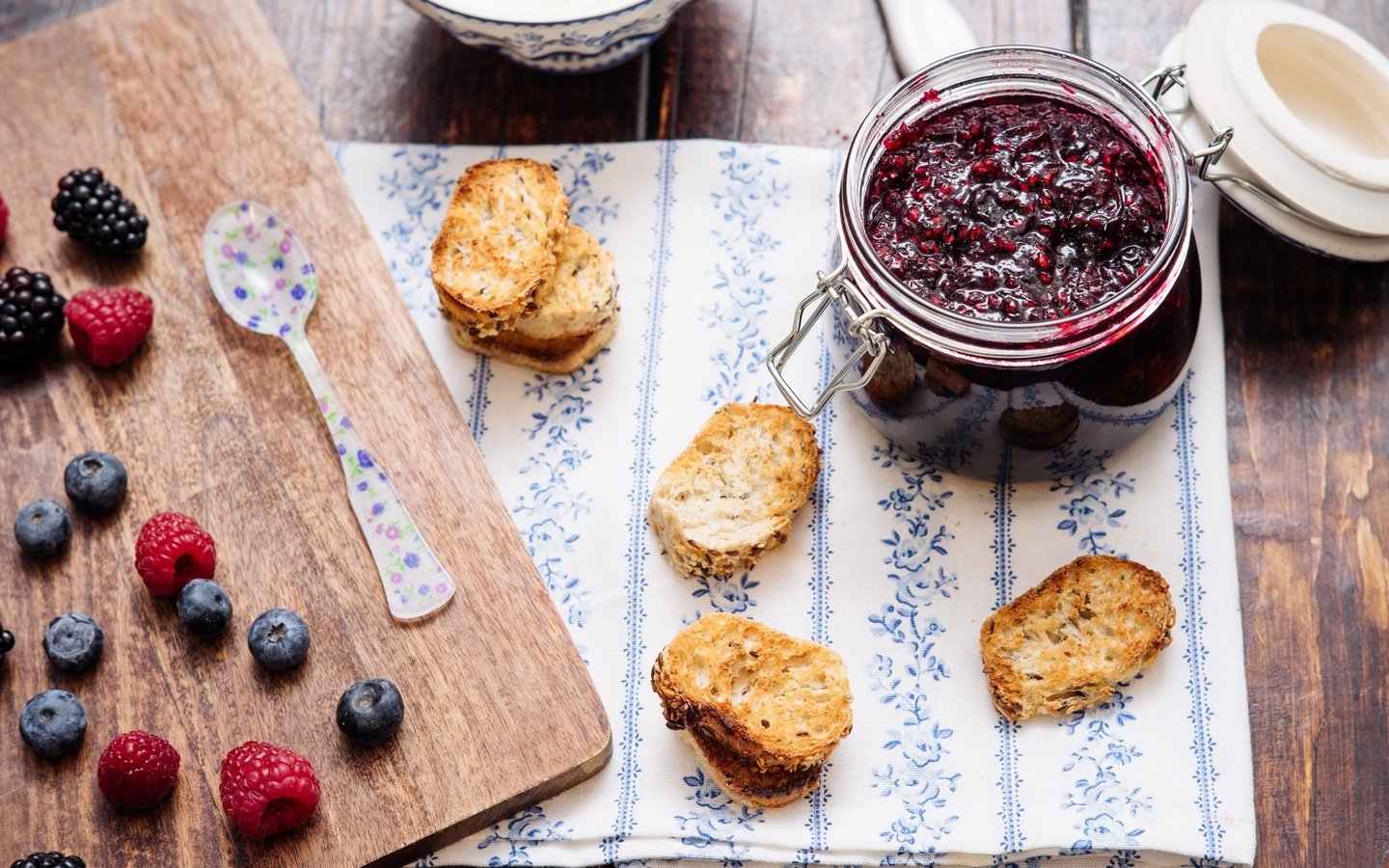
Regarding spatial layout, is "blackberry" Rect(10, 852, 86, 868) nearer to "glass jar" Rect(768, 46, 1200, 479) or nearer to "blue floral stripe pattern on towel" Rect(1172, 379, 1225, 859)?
"glass jar" Rect(768, 46, 1200, 479)

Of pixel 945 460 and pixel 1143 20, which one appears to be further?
pixel 1143 20

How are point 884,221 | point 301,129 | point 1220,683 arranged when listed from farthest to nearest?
point 301,129, point 1220,683, point 884,221

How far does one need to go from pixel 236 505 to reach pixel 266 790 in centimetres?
51

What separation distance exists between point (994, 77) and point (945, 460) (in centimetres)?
62

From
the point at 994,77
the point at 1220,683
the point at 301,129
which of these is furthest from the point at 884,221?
the point at 301,129

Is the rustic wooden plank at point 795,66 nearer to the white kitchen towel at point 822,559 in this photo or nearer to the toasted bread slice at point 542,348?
the white kitchen towel at point 822,559

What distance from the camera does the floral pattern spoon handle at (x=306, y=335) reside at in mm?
2232

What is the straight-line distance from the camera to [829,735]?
209cm

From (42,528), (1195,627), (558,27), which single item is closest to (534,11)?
(558,27)

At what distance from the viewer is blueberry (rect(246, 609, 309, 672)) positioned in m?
2.16

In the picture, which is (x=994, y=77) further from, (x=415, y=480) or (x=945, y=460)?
(x=415, y=480)

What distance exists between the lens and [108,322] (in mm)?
2332

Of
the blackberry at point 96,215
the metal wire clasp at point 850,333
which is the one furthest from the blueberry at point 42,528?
the metal wire clasp at point 850,333

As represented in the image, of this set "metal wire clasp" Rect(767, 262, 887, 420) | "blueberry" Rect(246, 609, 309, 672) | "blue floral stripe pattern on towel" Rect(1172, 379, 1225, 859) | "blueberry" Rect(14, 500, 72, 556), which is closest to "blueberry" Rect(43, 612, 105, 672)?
"blueberry" Rect(14, 500, 72, 556)
